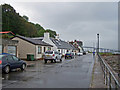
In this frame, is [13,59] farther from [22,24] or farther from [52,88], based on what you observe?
[22,24]

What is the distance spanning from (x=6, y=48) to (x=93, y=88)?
1700 centimetres

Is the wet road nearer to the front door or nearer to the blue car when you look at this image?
the blue car

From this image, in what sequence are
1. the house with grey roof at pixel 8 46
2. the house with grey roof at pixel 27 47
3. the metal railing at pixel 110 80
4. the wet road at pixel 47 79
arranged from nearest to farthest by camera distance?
the metal railing at pixel 110 80
the wet road at pixel 47 79
the house with grey roof at pixel 8 46
the house with grey roof at pixel 27 47

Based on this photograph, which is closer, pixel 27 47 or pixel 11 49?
pixel 11 49

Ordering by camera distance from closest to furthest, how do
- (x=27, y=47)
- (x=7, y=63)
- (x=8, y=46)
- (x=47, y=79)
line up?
(x=47, y=79)
(x=7, y=63)
(x=8, y=46)
(x=27, y=47)

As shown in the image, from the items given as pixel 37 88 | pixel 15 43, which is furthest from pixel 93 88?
pixel 15 43

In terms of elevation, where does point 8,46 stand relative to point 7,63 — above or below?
above

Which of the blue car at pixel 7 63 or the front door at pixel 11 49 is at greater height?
the front door at pixel 11 49

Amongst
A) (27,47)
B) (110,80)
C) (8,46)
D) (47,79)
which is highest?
(8,46)

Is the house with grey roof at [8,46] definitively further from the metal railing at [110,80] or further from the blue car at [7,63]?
the metal railing at [110,80]

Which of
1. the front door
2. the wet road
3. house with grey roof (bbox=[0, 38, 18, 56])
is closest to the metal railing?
the wet road

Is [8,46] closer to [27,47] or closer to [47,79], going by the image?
[27,47]

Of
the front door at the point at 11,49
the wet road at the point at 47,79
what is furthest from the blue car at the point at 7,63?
the front door at the point at 11,49

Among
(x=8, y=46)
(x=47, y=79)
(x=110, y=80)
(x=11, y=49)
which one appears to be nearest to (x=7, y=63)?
(x=47, y=79)
